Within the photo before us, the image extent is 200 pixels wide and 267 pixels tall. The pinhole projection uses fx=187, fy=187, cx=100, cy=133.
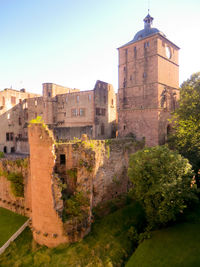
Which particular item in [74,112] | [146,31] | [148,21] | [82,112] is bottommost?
[82,112]

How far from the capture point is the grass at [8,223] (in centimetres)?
1804

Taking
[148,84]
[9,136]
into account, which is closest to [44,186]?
[148,84]

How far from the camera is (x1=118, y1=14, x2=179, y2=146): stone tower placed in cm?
2800

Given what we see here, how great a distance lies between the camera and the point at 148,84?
28.8 meters

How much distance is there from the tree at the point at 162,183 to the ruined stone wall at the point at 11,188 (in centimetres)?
1146

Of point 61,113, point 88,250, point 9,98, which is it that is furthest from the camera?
point 9,98

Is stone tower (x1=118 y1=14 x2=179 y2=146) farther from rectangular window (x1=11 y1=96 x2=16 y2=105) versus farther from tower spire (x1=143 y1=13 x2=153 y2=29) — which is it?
rectangular window (x1=11 y1=96 x2=16 y2=105)

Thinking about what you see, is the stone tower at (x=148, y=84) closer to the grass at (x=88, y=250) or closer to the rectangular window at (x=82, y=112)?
the rectangular window at (x=82, y=112)

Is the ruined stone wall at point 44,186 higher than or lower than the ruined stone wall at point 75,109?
lower

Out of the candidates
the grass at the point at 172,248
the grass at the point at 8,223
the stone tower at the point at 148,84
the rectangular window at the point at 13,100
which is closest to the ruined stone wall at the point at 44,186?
the grass at the point at 8,223

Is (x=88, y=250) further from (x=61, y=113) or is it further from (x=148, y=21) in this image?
(x=148, y=21)

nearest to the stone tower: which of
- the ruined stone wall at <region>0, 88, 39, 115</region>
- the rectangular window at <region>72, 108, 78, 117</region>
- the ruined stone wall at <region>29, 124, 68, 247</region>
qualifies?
the rectangular window at <region>72, 108, 78, 117</region>

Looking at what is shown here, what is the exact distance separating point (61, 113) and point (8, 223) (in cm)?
2113

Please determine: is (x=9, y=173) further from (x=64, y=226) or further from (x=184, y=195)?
(x=184, y=195)
